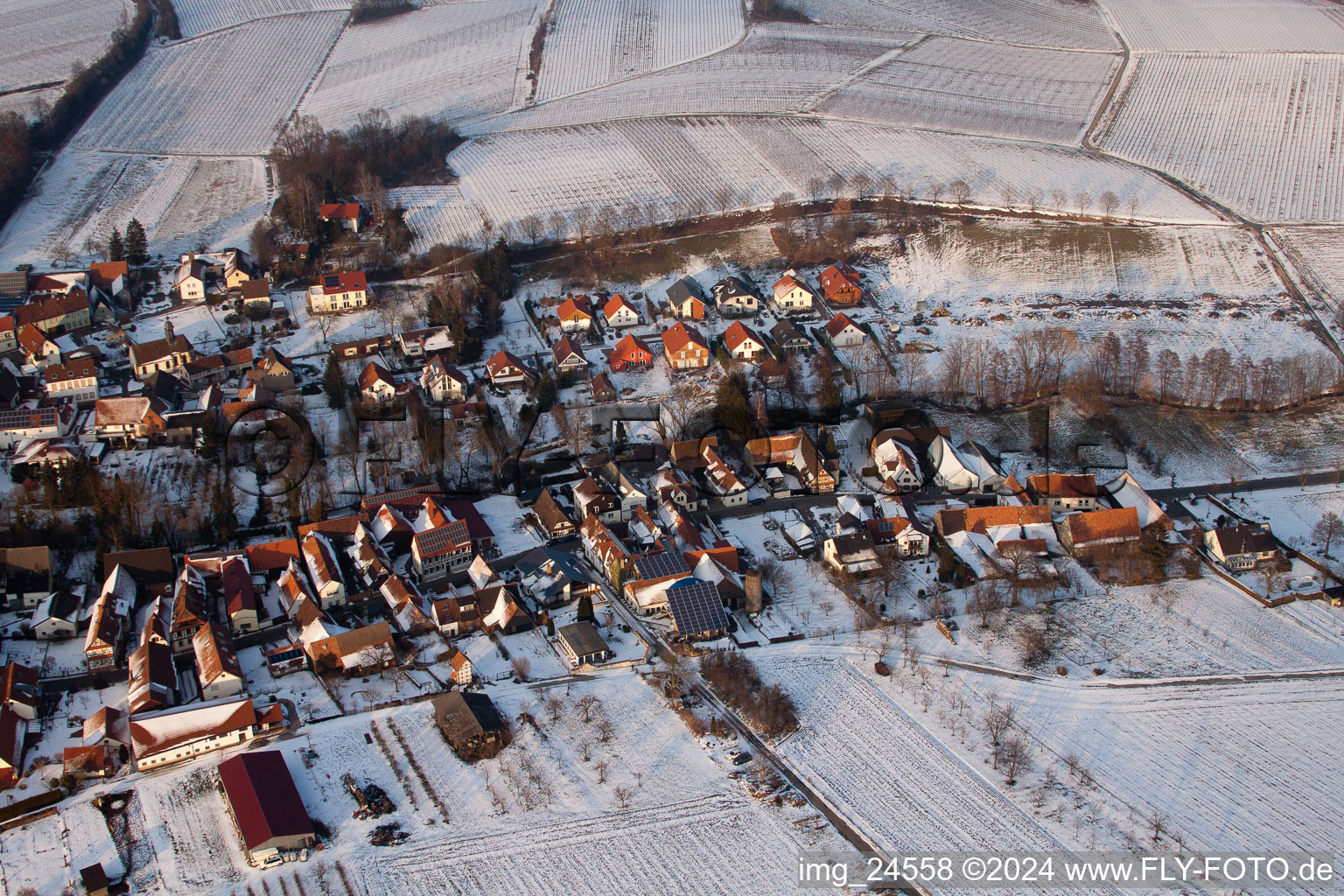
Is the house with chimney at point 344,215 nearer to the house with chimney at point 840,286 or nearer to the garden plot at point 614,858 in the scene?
the house with chimney at point 840,286

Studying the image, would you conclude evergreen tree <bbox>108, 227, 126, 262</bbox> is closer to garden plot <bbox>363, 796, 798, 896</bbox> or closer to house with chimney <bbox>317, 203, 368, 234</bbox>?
house with chimney <bbox>317, 203, 368, 234</bbox>

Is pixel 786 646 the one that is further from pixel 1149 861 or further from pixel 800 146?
pixel 800 146

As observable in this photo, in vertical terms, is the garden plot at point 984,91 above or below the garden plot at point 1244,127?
above

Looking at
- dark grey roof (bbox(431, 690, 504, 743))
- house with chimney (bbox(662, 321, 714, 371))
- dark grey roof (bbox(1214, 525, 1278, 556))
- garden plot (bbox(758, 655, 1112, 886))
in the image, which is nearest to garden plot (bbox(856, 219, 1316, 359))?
house with chimney (bbox(662, 321, 714, 371))

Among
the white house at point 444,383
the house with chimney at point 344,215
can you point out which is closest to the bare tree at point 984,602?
the white house at point 444,383

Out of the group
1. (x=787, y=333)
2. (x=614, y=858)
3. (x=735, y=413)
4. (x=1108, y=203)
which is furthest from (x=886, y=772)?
(x=1108, y=203)

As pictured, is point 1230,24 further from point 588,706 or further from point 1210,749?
point 588,706

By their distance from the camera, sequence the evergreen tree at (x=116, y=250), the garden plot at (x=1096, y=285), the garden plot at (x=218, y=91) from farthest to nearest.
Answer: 1. the garden plot at (x=218, y=91)
2. the evergreen tree at (x=116, y=250)
3. the garden plot at (x=1096, y=285)
